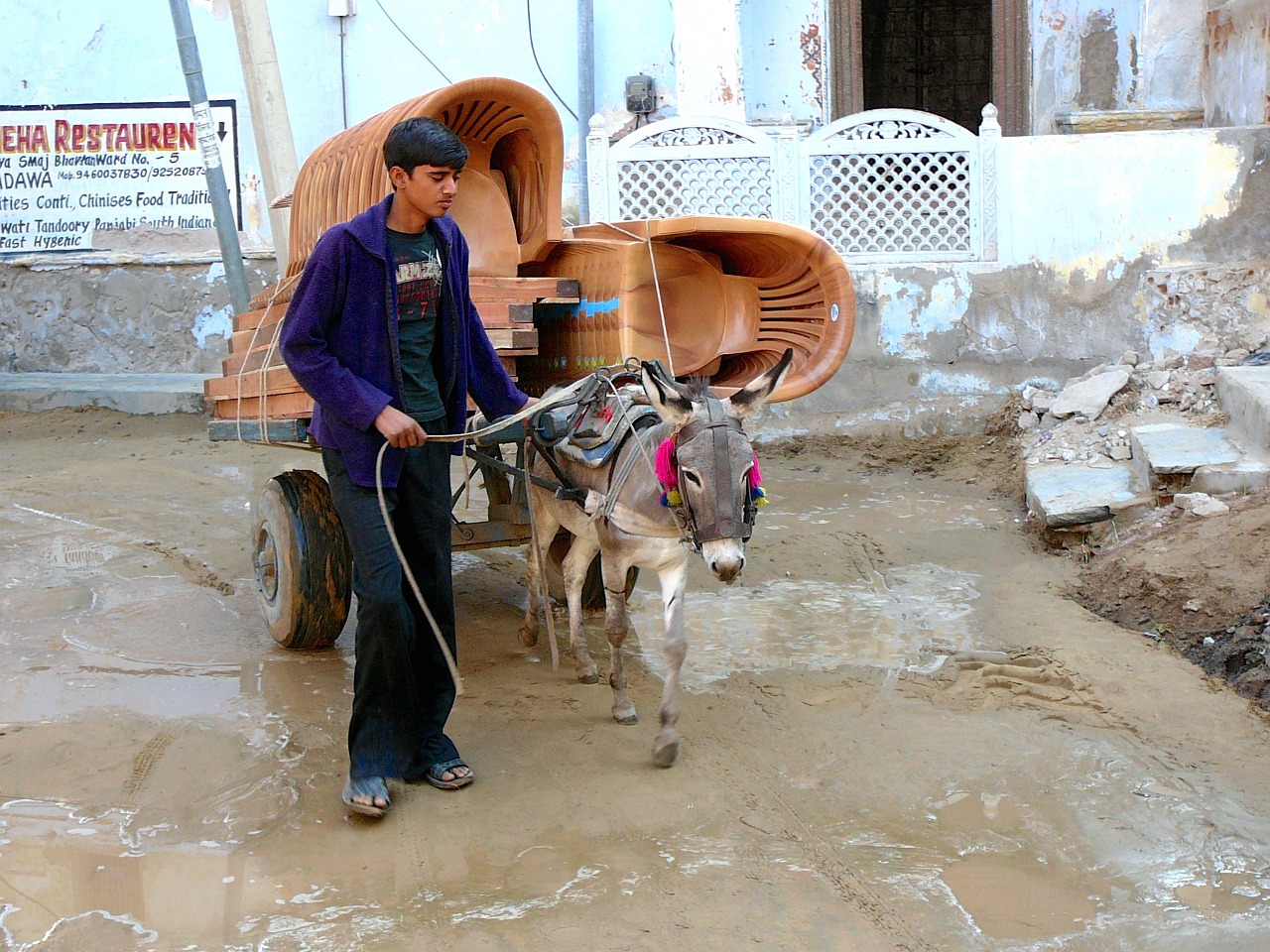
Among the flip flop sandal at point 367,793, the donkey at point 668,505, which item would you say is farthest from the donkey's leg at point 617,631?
the flip flop sandal at point 367,793

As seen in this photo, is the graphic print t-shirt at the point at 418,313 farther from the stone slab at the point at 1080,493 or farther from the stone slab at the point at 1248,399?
the stone slab at the point at 1248,399

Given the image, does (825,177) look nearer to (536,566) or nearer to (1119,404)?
(1119,404)

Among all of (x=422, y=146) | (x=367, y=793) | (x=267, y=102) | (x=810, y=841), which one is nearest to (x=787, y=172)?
(x=267, y=102)

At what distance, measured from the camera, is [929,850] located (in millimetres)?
3654

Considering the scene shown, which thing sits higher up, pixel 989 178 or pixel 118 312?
pixel 989 178

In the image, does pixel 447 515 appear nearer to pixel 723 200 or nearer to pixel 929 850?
pixel 929 850


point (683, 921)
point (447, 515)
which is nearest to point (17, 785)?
point (447, 515)

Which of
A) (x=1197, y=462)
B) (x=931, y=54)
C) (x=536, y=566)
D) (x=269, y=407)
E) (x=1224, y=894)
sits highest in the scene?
(x=931, y=54)

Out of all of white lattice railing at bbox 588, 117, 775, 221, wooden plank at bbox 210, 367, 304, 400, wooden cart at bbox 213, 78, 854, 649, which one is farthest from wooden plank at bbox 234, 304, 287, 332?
white lattice railing at bbox 588, 117, 775, 221

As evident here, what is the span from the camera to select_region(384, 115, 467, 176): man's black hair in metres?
3.66

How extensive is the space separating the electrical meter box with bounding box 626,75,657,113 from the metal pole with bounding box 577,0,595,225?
0.35 m

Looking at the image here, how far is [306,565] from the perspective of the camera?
5.38 metres

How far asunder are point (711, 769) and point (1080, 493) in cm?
390

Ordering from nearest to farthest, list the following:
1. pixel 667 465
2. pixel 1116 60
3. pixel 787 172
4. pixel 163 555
Answer: pixel 667 465 → pixel 163 555 → pixel 787 172 → pixel 1116 60
